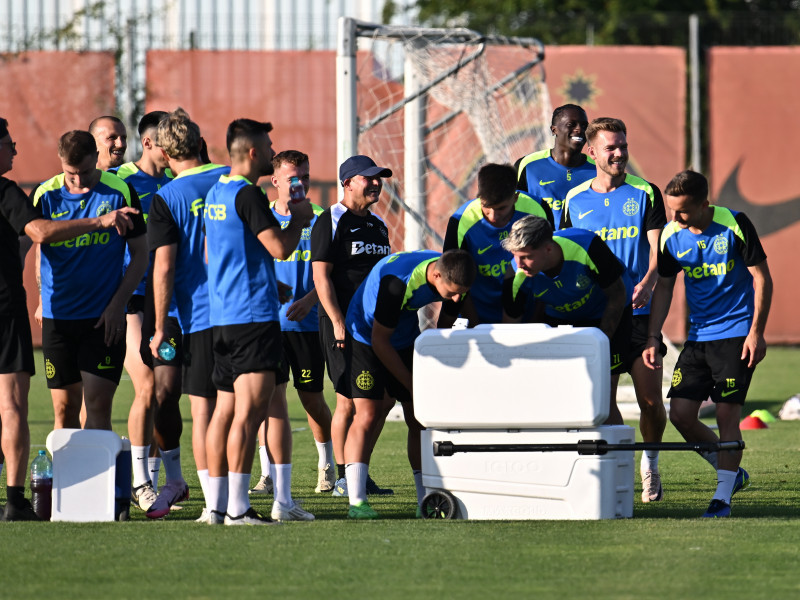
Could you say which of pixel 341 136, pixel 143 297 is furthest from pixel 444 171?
pixel 143 297

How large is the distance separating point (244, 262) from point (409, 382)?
1195mm

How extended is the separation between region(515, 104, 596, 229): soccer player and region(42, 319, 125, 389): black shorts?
2793 mm

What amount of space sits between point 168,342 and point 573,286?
213 cm

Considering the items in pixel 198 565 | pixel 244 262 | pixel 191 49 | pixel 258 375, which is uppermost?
pixel 191 49

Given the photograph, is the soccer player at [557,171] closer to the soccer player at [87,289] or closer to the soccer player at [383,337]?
the soccer player at [383,337]

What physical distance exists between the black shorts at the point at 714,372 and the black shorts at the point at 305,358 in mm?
2405

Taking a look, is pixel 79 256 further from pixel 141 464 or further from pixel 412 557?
pixel 412 557

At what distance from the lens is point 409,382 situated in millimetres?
6906

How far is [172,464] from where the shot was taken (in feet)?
24.2

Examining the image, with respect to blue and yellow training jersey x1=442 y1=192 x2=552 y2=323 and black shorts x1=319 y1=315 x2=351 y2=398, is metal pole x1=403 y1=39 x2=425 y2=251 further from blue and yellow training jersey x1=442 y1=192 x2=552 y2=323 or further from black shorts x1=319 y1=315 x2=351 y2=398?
blue and yellow training jersey x1=442 y1=192 x2=552 y2=323

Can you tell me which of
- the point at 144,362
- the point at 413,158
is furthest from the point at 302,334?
the point at 413,158

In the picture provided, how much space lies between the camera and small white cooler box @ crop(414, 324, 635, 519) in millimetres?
6406

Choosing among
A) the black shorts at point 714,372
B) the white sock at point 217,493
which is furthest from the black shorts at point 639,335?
the white sock at point 217,493

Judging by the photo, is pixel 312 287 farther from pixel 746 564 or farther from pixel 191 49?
pixel 191 49
